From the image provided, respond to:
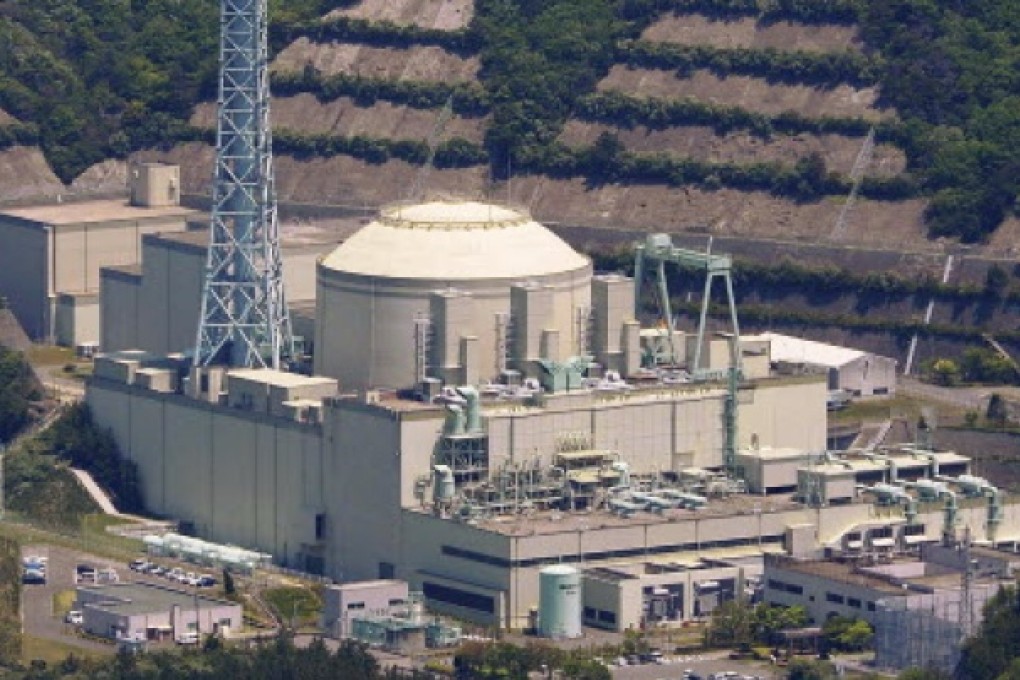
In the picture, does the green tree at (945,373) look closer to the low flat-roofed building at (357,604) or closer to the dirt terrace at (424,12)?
the low flat-roofed building at (357,604)

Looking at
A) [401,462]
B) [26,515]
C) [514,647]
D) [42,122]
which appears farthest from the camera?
[42,122]

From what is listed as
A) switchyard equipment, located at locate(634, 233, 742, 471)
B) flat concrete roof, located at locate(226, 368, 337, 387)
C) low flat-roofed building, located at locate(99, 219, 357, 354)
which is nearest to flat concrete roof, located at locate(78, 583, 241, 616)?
flat concrete roof, located at locate(226, 368, 337, 387)

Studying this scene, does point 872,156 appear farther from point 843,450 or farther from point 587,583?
point 587,583

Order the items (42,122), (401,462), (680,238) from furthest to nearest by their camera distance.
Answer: (42,122)
(680,238)
(401,462)

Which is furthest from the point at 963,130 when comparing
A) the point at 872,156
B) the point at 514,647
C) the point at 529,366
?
the point at 514,647

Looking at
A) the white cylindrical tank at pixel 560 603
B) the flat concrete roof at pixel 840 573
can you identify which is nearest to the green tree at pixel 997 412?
the flat concrete roof at pixel 840 573

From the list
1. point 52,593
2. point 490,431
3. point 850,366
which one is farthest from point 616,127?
point 52,593

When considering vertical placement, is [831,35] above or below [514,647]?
above
